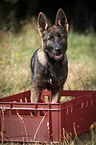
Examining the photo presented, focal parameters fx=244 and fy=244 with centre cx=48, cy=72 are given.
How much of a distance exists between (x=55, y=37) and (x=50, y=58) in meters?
0.30

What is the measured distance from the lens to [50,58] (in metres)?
3.23

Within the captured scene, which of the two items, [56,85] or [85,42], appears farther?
[85,42]

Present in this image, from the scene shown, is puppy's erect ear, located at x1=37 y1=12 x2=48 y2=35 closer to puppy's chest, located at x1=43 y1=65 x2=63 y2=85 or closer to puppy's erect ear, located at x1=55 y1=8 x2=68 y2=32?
puppy's erect ear, located at x1=55 y1=8 x2=68 y2=32

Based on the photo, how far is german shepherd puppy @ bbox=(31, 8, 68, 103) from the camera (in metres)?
3.11

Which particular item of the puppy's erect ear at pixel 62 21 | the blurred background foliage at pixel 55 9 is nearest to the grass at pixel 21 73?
the puppy's erect ear at pixel 62 21

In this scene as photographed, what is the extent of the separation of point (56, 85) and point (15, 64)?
6.57 ft

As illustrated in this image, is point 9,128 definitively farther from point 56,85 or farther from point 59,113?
point 56,85

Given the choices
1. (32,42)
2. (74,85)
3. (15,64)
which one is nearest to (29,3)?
(32,42)

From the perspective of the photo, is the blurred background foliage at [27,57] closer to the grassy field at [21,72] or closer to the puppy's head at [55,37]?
the grassy field at [21,72]

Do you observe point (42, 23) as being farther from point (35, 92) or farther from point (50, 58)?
point (35, 92)

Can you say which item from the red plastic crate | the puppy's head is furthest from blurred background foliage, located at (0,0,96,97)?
the red plastic crate

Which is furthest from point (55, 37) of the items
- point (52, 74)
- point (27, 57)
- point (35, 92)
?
point (27, 57)

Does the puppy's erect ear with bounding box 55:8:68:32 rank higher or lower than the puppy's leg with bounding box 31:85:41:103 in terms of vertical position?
higher

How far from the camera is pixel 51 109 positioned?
2754 millimetres
